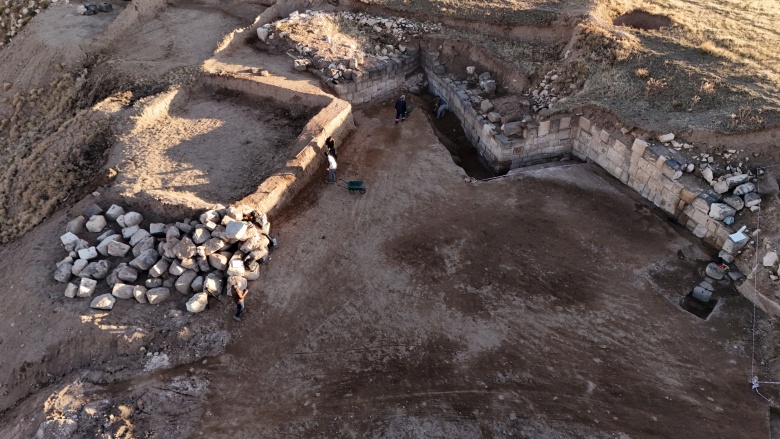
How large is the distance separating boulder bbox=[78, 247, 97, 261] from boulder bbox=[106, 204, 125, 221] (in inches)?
38.3

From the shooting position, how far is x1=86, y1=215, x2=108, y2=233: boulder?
10.1 meters

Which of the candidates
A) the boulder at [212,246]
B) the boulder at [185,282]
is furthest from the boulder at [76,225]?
the boulder at [212,246]

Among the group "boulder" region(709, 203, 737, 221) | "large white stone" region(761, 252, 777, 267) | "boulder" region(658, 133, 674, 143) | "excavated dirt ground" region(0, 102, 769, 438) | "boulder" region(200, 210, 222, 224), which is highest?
"boulder" region(658, 133, 674, 143)

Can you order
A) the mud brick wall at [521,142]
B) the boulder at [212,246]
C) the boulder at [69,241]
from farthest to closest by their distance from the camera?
the mud brick wall at [521,142] → the boulder at [69,241] → the boulder at [212,246]

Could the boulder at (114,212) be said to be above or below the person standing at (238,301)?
above

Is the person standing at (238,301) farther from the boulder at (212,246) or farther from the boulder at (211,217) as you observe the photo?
the boulder at (211,217)

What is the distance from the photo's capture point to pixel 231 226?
9.58 m

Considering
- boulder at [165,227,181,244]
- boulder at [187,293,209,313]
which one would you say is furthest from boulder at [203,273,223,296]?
boulder at [165,227,181,244]

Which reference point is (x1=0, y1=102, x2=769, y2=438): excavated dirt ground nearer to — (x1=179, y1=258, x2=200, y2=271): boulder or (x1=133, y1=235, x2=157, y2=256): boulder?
(x1=179, y1=258, x2=200, y2=271): boulder

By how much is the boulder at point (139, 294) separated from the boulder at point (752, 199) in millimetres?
12199

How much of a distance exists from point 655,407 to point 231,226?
8.23m

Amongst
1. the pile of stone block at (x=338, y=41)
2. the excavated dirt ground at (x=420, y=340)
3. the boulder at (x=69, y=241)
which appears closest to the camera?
the excavated dirt ground at (x=420, y=340)

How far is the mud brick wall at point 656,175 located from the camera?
1023 centimetres

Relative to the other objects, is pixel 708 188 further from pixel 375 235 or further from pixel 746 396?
pixel 375 235
